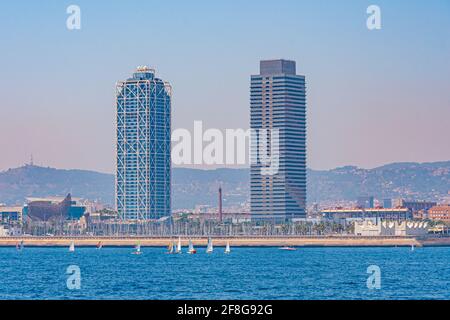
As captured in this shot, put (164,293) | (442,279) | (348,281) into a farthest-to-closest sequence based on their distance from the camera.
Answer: (442,279) < (348,281) < (164,293)

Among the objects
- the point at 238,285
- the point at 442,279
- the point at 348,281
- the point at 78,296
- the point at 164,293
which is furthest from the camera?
the point at 442,279

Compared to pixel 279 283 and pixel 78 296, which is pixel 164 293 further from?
pixel 279 283

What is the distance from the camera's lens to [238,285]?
85.9 m

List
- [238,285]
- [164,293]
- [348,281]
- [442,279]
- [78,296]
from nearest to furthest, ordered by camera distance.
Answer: [78,296]
[164,293]
[238,285]
[348,281]
[442,279]

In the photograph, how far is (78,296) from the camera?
2699 inches
